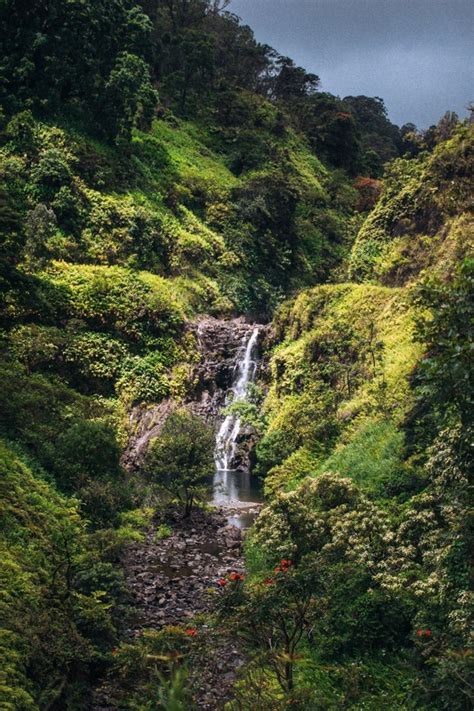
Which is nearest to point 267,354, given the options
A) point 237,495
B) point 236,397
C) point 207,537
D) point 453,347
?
point 236,397

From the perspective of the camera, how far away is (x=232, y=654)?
1121cm

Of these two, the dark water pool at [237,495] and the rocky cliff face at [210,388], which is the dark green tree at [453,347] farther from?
the rocky cliff face at [210,388]

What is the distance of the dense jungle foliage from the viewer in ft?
27.6

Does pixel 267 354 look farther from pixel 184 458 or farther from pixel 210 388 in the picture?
pixel 184 458

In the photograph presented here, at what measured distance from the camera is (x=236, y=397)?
34.2 meters

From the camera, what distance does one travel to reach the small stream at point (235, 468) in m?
23.3

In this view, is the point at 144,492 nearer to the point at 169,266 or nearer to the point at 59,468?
the point at 59,468

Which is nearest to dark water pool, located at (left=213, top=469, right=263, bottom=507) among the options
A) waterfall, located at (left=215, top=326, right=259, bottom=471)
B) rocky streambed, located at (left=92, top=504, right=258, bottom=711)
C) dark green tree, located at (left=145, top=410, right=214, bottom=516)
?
waterfall, located at (left=215, top=326, right=259, bottom=471)

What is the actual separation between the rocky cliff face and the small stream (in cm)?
33

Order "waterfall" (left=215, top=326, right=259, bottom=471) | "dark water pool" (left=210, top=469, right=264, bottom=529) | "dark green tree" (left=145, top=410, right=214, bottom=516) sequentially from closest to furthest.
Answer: "dark green tree" (left=145, top=410, right=214, bottom=516) < "dark water pool" (left=210, top=469, right=264, bottom=529) < "waterfall" (left=215, top=326, right=259, bottom=471)

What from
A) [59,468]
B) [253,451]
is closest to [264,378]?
[253,451]

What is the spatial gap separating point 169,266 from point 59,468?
25.6 meters

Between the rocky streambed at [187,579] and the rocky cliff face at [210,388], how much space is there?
8.05 metres

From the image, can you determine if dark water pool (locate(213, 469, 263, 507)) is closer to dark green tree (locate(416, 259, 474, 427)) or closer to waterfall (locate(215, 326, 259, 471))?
waterfall (locate(215, 326, 259, 471))
